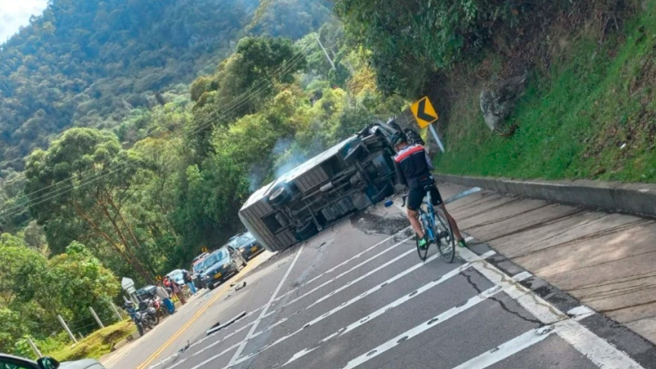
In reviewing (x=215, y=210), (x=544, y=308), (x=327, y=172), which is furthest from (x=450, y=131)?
(x=215, y=210)

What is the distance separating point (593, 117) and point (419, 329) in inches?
195

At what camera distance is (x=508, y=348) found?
5.24 metres

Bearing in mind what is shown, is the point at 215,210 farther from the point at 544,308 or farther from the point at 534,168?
the point at 544,308

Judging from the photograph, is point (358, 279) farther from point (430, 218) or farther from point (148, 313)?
point (148, 313)

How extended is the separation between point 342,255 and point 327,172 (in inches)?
173

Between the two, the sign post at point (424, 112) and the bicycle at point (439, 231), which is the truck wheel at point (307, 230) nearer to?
the sign post at point (424, 112)

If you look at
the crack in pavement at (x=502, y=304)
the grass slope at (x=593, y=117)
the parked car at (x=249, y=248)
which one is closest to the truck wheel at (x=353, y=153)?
the grass slope at (x=593, y=117)

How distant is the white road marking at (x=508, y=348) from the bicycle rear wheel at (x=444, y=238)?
3412 millimetres

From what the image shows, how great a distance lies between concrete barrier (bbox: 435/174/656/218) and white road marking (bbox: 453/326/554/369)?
231 centimetres

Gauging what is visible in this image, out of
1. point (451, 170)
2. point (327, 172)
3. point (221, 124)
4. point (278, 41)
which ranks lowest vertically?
point (451, 170)

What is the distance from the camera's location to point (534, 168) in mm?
11305

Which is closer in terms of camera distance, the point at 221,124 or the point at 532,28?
the point at 532,28

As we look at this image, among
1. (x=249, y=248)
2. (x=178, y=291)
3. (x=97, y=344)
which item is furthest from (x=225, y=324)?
(x=249, y=248)

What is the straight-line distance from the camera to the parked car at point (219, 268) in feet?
93.2
